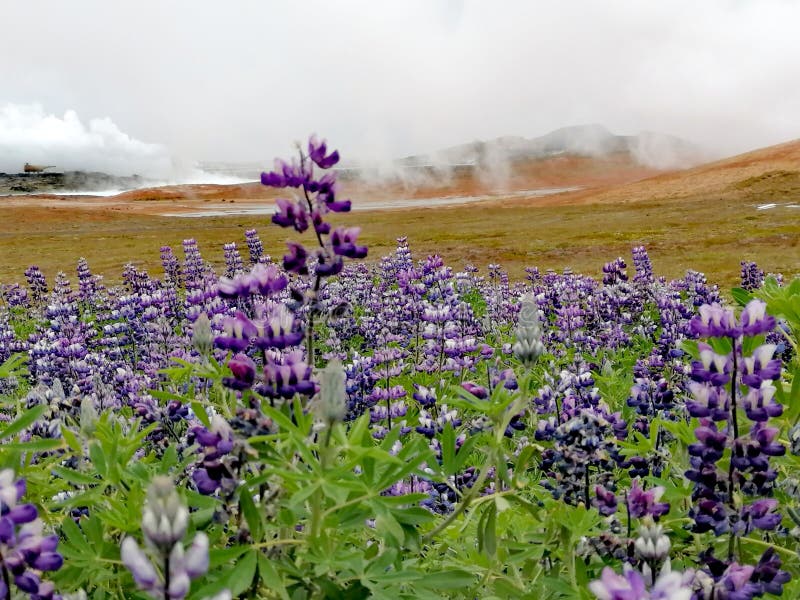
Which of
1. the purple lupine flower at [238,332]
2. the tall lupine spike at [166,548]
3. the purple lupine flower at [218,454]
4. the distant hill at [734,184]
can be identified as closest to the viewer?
the tall lupine spike at [166,548]

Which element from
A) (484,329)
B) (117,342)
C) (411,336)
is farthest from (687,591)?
(117,342)

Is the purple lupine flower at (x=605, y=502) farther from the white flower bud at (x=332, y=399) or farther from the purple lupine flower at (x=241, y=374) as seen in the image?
the purple lupine flower at (x=241, y=374)

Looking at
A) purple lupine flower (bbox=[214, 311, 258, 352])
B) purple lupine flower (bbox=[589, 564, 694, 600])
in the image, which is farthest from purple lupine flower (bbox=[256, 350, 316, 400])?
purple lupine flower (bbox=[589, 564, 694, 600])

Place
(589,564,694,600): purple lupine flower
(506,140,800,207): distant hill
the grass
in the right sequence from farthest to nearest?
(506,140,800,207): distant hill < the grass < (589,564,694,600): purple lupine flower

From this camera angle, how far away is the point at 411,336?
8.09 m

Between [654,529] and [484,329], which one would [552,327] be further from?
[654,529]

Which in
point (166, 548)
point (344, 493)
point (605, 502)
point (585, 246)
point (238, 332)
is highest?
point (238, 332)

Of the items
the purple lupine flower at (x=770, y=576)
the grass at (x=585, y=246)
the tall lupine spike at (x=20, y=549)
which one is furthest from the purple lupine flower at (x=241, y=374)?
the grass at (x=585, y=246)

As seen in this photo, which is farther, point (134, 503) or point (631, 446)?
point (631, 446)

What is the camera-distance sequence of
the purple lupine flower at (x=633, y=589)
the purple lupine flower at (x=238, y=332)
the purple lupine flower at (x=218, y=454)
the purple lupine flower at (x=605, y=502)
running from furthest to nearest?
1. the purple lupine flower at (x=605, y=502)
2. the purple lupine flower at (x=238, y=332)
3. the purple lupine flower at (x=218, y=454)
4. the purple lupine flower at (x=633, y=589)

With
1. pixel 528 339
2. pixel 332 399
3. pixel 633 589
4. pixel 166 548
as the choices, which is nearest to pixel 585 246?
pixel 528 339

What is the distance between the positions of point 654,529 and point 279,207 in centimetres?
128

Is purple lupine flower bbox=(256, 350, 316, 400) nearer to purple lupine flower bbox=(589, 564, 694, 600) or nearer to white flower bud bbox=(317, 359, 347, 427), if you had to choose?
white flower bud bbox=(317, 359, 347, 427)

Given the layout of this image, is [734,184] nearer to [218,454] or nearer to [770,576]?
[770,576]
